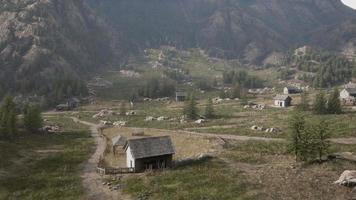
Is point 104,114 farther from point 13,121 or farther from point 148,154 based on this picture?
point 148,154

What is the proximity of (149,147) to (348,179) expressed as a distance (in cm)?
3165

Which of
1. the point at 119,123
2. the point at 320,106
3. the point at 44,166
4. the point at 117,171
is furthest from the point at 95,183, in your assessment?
the point at 320,106

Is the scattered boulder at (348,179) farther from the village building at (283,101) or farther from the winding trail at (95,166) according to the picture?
the village building at (283,101)

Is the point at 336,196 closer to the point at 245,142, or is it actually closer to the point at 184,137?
the point at 245,142

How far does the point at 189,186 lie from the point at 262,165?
1554 cm

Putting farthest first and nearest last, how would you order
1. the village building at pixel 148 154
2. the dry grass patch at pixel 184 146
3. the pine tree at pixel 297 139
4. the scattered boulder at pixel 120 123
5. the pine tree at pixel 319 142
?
the scattered boulder at pixel 120 123
the dry grass patch at pixel 184 146
the village building at pixel 148 154
the pine tree at pixel 297 139
the pine tree at pixel 319 142

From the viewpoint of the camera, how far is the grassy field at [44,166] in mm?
59312

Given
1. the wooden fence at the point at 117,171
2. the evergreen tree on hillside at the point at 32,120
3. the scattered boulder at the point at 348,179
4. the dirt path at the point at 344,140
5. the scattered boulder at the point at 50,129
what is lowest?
the wooden fence at the point at 117,171

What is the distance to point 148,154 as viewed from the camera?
6912 cm

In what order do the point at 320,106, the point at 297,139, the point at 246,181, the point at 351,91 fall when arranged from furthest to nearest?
the point at 351,91, the point at 320,106, the point at 297,139, the point at 246,181

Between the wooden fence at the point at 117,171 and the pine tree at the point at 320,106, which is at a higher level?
the pine tree at the point at 320,106

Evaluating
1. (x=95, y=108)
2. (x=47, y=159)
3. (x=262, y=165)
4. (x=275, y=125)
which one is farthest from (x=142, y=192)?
(x=95, y=108)

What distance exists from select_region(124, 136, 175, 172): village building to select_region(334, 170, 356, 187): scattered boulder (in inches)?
1084

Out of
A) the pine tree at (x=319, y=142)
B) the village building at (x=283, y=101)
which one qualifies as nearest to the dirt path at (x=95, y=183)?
the pine tree at (x=319, y=142)
